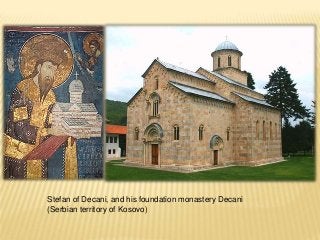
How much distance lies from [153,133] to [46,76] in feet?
25.0

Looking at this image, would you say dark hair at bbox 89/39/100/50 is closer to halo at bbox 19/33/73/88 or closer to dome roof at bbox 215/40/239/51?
halo at bbox 19/33/73/88

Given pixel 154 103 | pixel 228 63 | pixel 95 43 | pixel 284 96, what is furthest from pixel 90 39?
pixel 228 63

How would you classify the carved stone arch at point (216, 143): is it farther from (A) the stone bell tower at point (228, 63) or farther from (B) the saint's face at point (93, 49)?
(B) the saint's face at point (93, 49)

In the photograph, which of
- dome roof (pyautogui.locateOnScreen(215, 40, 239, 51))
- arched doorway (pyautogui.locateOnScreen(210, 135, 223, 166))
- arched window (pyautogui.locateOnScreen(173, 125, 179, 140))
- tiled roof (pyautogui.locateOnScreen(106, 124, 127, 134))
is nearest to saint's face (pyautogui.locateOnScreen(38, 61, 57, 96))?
tiled roof (pyautogui.locateOnScreen(106, 124, 127, 134))

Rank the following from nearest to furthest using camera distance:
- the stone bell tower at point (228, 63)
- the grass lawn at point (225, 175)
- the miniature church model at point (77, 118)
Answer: the miniature church model at point (77, 118), the grass lawn at point (225, 175), the stone bell tower at point (228, 63)

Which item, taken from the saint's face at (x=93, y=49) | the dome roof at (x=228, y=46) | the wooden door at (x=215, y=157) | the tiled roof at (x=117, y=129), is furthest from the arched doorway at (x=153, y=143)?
the saint's face at (x=93, y=49)

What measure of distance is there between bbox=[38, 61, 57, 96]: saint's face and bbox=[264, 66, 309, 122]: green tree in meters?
8.51

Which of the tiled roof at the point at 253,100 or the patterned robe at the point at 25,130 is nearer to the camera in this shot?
the patterned robe at the point at 25,130

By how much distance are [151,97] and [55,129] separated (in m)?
7.57

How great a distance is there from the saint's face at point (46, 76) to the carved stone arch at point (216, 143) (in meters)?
9.13

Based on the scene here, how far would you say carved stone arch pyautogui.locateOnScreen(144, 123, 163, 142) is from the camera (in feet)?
54.0

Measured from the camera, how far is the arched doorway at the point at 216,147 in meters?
16.6

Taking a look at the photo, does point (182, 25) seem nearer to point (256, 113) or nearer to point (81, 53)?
point (81, 53)

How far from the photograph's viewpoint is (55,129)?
10.3m
